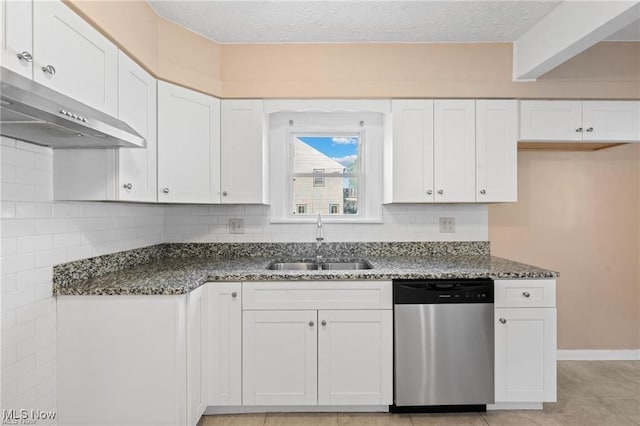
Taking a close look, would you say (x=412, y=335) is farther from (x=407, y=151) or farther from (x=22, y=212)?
(x=22, y=212)

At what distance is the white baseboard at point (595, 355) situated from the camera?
3076mm

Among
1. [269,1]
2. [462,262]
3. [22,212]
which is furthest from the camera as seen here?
[462,262]

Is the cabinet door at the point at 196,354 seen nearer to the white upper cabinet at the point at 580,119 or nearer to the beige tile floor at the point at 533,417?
the beige tile floor at the point at 533,417

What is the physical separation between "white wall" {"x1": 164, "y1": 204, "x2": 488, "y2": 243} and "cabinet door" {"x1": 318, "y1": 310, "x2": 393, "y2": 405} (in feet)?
2.85

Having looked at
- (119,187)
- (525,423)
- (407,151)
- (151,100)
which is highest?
(151,100)

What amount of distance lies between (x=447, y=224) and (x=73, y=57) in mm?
2620

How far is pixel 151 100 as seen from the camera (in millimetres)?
2201

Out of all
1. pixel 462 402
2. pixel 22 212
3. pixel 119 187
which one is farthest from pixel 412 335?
pixel 22 212

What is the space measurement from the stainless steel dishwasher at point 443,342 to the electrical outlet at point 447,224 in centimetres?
80

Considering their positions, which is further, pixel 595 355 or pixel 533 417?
pixel 595 355

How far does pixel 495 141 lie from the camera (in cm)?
261

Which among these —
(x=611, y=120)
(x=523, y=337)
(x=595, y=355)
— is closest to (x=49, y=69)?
(x=523, y=337)

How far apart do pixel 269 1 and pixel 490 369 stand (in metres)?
2.57

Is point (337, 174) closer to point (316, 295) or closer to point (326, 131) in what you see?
point (326, 131)
